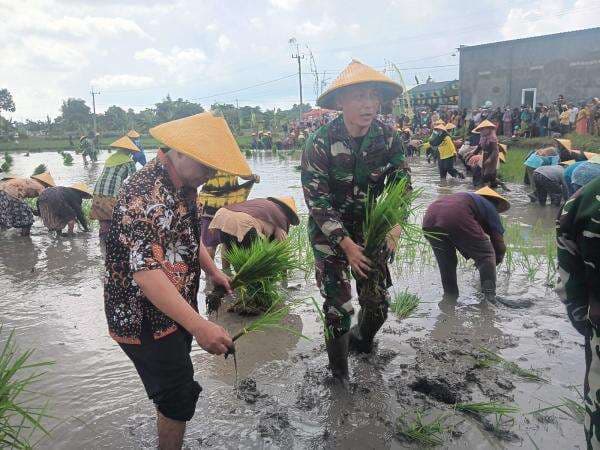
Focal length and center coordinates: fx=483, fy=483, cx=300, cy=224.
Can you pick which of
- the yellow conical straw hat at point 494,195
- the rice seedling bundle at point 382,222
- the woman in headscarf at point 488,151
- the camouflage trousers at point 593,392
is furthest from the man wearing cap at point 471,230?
the woman in headscarf at point 488,151

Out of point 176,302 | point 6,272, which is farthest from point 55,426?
point 6,272

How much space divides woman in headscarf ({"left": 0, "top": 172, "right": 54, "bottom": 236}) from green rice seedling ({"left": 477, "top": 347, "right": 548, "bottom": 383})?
7.18 m

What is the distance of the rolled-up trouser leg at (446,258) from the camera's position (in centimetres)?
418

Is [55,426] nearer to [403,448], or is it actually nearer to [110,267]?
[110,267]

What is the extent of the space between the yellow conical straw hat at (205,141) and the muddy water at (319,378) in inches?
57.2

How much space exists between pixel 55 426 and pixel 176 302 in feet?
4.90

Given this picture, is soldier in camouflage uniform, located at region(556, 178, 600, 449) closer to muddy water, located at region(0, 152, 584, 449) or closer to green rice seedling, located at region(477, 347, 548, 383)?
muddy water, located at region(0, 152, 584, 449)

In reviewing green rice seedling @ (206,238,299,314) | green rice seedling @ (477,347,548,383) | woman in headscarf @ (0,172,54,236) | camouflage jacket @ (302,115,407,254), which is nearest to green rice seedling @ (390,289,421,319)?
green rice seedling @ (477,347,548,383)

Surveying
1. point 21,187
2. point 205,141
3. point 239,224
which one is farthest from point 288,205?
point 21,187

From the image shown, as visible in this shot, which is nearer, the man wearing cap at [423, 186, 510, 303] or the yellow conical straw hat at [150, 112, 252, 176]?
the yellow conical straw hat at [150, 112, 252, 176]

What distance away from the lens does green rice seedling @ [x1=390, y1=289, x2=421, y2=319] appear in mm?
4023

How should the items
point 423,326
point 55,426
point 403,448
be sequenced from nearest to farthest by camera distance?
point 403,448, point 55,426, point 423,326

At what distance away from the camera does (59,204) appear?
7402 millimetres

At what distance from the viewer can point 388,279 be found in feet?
9.90
